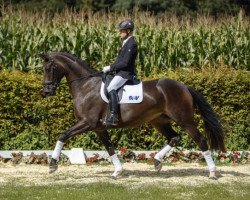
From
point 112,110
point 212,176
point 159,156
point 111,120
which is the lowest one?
point 212,176

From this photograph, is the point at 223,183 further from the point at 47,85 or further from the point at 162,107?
the point at 47,85

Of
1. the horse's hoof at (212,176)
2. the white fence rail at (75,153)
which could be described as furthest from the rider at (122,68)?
the white fence rail at (75,153)

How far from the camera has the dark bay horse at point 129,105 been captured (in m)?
11.4

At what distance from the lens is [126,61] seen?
440 inches

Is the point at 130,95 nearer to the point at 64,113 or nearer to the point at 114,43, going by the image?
the point at 64,113

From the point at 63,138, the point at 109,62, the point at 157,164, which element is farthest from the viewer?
the point at 109,62

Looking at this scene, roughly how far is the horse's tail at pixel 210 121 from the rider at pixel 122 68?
4.20 ft

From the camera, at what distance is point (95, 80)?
460 inches

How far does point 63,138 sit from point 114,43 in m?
6.47

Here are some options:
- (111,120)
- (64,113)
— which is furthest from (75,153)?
(111,120)

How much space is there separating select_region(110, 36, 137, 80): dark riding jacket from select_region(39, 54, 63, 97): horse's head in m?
1.06

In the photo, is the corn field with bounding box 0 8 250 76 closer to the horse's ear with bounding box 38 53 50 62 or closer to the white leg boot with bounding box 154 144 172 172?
the white leg boot with bounding box 154 144 172 172

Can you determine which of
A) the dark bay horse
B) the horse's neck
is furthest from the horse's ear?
the horse's neck

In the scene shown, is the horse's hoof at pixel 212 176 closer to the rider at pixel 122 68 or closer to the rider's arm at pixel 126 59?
the rider at pixel 122 68
